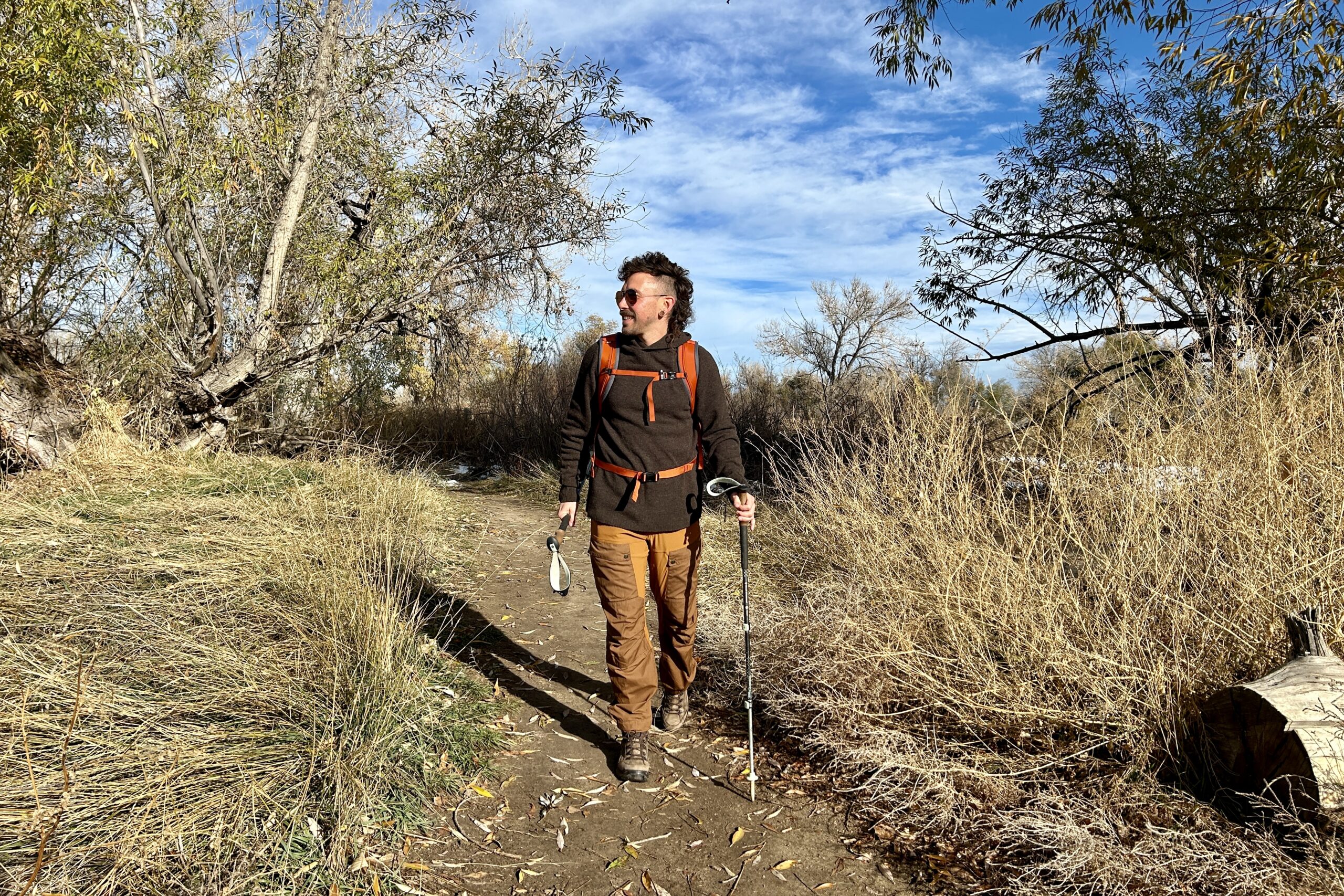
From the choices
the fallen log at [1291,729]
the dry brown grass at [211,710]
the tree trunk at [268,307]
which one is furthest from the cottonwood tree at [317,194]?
the fallen log at [1291,729]

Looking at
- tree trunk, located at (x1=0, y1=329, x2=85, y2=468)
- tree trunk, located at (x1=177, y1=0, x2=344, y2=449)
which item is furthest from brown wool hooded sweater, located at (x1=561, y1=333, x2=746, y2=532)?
tree trunk, located at (x1=177, y1=0, x2=344, y2=449)

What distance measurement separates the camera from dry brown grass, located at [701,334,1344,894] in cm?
298

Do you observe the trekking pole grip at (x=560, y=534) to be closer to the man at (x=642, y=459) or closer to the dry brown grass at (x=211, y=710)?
the man at (x=642, y=459)

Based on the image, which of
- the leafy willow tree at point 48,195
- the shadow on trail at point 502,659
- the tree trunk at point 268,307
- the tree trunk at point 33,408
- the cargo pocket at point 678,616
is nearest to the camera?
the cargo pocket at point 678,616

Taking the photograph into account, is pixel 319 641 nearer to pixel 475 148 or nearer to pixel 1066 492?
pixel 1066 492

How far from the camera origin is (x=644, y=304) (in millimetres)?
3754

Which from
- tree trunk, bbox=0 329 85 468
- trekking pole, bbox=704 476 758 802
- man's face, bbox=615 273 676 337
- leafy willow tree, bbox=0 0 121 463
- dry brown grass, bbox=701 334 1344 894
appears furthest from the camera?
tree trunk, bbox=0 329 85 468

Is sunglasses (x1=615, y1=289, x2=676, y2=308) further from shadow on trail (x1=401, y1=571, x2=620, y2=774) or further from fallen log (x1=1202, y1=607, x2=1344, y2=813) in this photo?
fallen log (x1=1202, y1=607, x2=1344, y2=813)

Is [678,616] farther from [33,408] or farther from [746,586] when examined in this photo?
[33,408]

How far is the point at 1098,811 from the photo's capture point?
3039 millimetres

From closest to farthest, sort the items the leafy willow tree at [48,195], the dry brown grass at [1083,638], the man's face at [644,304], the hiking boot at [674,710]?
the dry brown grass at [1083,638] < the man's face at [644,304] < the hiking boot at [674,710] < the leafy willow tree at [48,195]

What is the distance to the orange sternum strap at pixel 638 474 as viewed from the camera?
3736 millimetres

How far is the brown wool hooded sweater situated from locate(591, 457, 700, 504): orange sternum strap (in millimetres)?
13

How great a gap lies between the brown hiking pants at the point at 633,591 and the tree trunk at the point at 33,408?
24.1 ft
